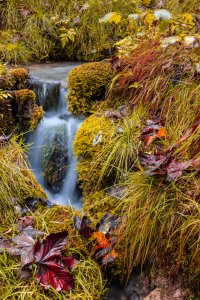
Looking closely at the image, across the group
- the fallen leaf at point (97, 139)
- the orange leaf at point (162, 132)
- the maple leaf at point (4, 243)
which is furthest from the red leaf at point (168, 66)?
the maple leaf at point (4, 243)

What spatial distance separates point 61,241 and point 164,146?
1156 mm

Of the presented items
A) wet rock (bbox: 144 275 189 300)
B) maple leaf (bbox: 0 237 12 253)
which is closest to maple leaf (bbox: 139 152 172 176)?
wet rock (bbox: 144 275 189 300)

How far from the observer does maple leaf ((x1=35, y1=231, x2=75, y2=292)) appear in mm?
1398

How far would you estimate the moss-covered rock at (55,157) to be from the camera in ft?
8.83

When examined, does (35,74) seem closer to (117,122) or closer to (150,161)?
(117,122)

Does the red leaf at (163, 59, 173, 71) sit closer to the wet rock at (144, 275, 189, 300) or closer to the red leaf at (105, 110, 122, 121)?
the red leaf at (105, 110, 122, 121)

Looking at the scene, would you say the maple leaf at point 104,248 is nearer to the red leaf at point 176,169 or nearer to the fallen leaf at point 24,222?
the fallen leaf at point 24,222

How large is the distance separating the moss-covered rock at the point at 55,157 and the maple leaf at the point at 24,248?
1133 millimetres

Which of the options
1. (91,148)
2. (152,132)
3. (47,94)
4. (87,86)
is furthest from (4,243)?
(47,94)

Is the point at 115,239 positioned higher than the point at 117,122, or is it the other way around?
the point at 117,122

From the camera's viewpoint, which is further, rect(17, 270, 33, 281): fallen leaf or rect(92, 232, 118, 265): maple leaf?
rect(92, 232, 118, 265): maple leaf

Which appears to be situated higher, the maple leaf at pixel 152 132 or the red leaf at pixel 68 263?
the maple leaf at pixel 152 132

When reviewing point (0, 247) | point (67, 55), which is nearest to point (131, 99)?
point (0, 247)

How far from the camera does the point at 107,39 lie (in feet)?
14.3
